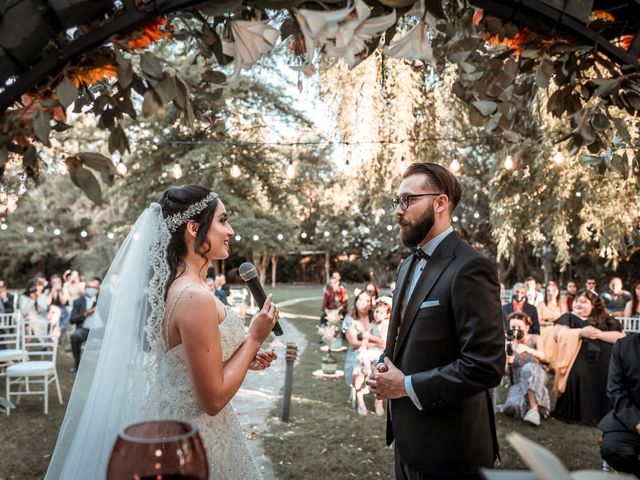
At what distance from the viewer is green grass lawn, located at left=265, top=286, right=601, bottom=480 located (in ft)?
16.6

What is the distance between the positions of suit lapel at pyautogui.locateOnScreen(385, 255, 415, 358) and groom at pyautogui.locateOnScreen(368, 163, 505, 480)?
0.07 metres

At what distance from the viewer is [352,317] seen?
781 centimetres

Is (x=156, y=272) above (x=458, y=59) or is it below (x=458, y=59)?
below

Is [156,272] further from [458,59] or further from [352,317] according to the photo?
[352,317]

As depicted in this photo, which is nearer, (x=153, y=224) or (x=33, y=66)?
(x=33, y=66)

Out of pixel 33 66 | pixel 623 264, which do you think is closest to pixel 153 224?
pixel 33 66

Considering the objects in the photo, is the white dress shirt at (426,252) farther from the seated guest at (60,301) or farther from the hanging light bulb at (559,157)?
the seated guest at (60,301)

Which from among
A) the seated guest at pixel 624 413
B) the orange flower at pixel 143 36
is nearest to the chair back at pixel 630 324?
the seated guest at pixel 624 413

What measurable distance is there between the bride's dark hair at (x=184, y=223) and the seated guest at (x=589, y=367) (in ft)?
18.9

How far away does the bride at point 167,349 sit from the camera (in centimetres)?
224

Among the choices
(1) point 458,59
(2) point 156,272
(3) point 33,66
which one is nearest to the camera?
(3) point 33,66

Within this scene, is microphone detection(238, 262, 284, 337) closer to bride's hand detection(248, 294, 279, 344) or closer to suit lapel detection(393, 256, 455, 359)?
bride's hand detection(248, 294, 279, 344)

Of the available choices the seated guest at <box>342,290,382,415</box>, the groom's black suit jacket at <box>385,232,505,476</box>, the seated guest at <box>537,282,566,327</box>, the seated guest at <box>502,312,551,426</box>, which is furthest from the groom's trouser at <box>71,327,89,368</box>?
the seated guest at <box>537,282,566,327</box>

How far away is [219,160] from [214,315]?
675 inches
